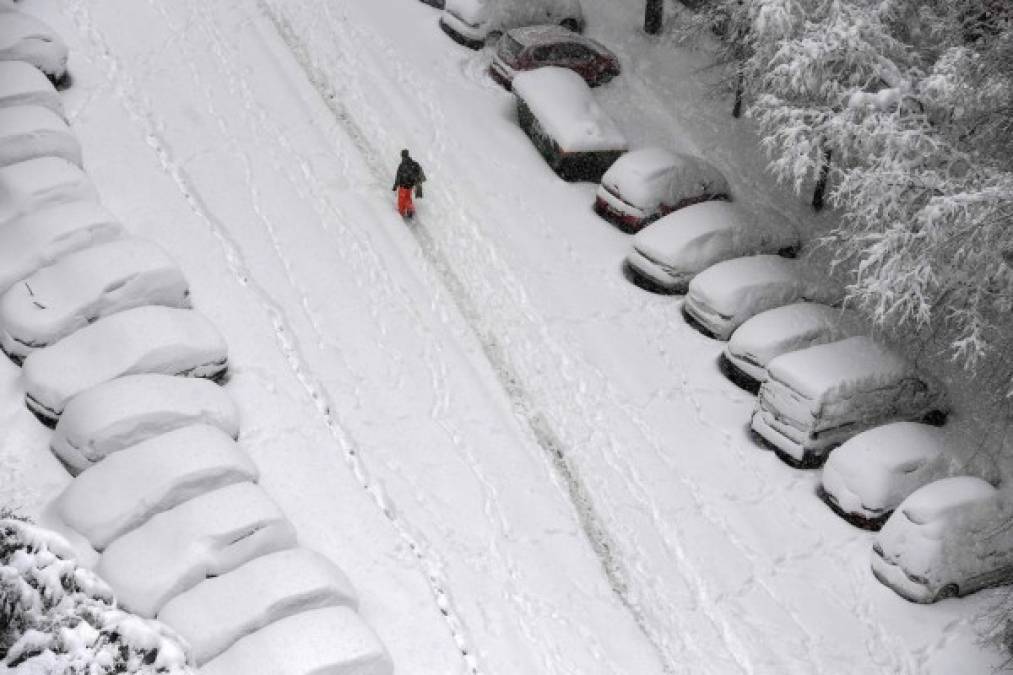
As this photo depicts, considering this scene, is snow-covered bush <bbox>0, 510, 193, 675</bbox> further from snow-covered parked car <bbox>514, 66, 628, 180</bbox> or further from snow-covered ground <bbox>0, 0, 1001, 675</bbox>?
snow-covered parked car <bbox>514, 66, 628, 180</bbox>

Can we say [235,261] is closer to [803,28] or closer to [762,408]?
[762,408]

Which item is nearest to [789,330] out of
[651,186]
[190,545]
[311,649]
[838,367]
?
[838,367]

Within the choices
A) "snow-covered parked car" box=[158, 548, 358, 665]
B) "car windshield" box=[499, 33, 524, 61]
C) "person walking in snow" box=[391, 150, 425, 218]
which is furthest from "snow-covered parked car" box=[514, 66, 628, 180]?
"snow-covered parked car" box=[158, 548, 358, 665]

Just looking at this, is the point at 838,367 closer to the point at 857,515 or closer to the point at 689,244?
the point at 857,515

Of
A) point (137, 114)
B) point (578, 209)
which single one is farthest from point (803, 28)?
point (137, 114)

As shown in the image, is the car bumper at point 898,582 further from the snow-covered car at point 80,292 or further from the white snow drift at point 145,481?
the snow-covered car at point 80,292

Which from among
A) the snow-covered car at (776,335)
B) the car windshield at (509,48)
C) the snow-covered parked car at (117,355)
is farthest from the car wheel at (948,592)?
the car windshield at (509,48)
